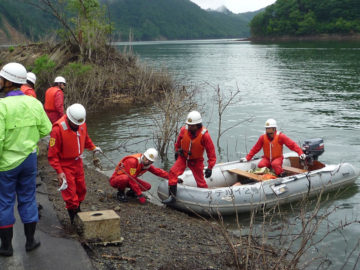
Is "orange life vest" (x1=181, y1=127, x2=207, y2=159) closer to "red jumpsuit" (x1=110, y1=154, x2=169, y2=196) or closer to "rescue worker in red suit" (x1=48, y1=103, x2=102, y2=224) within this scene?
"red jumpsuit" (x1=110, y1=154, x2=169, y2=196)

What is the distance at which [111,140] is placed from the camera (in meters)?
14.4

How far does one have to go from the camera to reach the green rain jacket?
13.3ft

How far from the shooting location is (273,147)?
29.9ft

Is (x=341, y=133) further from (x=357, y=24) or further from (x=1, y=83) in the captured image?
(x=357, y=24)

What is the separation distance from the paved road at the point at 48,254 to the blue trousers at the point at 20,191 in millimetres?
445

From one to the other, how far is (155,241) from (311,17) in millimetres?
84335

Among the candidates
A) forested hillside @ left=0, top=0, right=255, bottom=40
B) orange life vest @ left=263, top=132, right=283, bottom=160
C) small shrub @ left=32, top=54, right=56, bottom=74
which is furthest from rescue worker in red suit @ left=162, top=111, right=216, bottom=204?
forested hillside @ left=0, top=0, right=255, bottom=40

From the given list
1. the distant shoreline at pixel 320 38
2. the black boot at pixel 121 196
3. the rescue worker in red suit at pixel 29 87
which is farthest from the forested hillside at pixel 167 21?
the black boot at pixel 121 196

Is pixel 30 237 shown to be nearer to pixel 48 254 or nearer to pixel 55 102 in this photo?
pixel 48 254

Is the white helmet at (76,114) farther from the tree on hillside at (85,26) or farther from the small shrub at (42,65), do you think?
the tree on hillside at (85,26)

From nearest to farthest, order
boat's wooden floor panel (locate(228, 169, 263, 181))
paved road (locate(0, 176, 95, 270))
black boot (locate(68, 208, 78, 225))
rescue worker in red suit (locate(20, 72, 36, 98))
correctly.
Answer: paved road (locate(0, 176, 95, 270))
black boot (locate(68, 208, 78, 225))
rescue worker in red suit (locate(20, 72, 36, 98))
boat's wooden floor panel (locate(228, 169, 263, 181))

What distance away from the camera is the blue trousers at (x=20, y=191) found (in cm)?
413

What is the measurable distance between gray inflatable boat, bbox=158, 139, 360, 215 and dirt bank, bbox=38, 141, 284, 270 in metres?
0.41

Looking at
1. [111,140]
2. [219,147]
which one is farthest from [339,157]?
[111,140]
